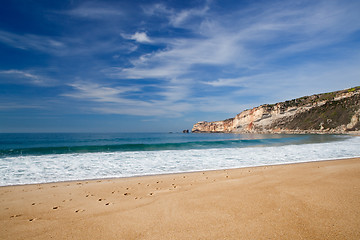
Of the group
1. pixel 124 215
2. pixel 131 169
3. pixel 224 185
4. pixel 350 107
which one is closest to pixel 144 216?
pixel 124 215

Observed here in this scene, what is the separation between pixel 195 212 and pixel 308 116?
79.3 m

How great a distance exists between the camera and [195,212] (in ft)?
11.6

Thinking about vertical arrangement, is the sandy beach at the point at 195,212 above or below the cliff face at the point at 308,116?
below

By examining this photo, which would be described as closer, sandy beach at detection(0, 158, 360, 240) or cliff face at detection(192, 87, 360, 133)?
sandy beach at detection(0, 158, 360, 240)

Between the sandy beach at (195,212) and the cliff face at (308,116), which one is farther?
the cliff face at (308,116)

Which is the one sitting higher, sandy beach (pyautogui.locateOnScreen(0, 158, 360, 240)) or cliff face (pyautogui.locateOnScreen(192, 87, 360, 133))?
cliff face (pyautogui.locateOnScreen(192, 87, 360, 133))

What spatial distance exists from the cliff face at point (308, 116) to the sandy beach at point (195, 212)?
62.1 meters

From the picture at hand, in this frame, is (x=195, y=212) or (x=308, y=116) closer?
(x=195, y=212)

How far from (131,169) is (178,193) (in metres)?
5.00

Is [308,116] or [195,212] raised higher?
[308,116]

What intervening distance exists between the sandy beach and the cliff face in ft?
204

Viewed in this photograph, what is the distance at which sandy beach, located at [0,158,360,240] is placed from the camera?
280cm

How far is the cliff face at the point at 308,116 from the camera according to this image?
176 feet

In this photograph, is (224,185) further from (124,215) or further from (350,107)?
(350,107)
